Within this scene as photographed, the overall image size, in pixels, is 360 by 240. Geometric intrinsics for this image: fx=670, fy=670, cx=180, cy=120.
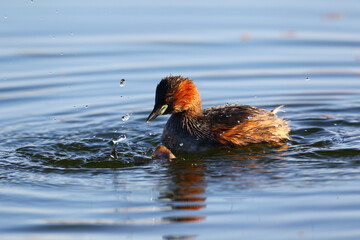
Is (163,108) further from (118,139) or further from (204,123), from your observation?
(118,139)

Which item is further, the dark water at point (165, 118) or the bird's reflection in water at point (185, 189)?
the bird's reflection in water at point (185, 189)

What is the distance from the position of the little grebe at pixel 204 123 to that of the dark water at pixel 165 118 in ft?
1.06

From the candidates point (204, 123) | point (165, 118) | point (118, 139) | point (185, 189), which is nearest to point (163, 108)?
point (204, 123)

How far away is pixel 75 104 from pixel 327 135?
4.08 metres

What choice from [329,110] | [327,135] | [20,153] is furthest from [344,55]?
[20,153]

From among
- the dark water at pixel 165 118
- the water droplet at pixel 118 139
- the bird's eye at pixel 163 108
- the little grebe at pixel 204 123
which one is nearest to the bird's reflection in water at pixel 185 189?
the dark water at pixel 165 118

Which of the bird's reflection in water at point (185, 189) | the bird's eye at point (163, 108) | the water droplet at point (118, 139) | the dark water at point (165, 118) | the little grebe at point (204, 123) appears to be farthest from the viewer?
the water droplet at point (118, 139)

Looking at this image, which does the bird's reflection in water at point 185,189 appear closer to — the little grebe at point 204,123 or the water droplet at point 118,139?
the little grebe at point 204,123

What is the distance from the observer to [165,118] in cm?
1060

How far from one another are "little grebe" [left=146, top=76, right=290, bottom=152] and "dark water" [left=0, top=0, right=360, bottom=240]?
1.06 ft

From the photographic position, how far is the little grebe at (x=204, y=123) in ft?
28.7

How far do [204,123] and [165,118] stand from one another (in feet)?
5.95

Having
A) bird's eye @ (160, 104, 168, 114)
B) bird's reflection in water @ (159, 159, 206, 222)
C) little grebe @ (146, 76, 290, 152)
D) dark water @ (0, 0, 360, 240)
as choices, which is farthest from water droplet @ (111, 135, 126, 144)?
bird's reflection in water @ (159, 159, 206, 222)

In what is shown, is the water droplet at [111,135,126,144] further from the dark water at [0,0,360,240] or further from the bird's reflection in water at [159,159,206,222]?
the bird's reflection in water at [159,159,206,222]
